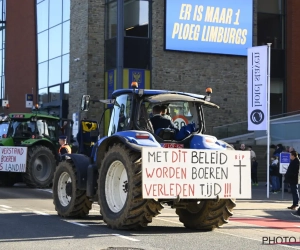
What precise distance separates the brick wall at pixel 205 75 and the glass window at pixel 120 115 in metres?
21.4

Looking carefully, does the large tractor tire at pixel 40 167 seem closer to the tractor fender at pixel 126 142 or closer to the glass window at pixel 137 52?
the tractor fender at pixel 126 142

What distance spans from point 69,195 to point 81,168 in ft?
2.39

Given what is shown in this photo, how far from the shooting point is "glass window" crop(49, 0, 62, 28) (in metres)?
38.9

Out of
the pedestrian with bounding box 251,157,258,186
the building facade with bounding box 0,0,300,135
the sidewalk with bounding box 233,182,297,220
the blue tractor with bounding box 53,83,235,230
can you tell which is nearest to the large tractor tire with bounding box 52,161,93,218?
the blue tractor with bounding box 53,83,235,230

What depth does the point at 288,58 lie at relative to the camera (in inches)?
1519

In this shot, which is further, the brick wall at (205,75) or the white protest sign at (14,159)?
the brick wall at (205,75)

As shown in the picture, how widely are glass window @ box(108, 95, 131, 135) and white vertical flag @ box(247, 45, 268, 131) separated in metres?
11.1

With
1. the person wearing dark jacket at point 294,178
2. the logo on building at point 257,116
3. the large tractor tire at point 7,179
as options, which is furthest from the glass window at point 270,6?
the person wearing dark jacket at point 294,178

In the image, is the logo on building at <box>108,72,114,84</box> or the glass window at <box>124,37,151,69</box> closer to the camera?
the logo on building at <box>108,72,114,84</box>

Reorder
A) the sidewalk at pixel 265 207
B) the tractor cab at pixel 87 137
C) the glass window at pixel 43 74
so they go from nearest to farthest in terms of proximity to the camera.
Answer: the tractor cab at pixel 87 137, the sidewalk at pixel 265 207, the glass window at pixel 43 74

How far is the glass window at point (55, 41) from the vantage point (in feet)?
127

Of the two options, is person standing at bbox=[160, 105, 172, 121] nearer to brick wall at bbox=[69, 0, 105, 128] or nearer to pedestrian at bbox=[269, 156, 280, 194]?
pedestrian at bbox=[269, 156, 280, 194]

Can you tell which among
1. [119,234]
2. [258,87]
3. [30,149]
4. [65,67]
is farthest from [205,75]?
[119,234]

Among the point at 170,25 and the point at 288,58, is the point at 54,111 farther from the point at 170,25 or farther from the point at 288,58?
the point at 288,58
